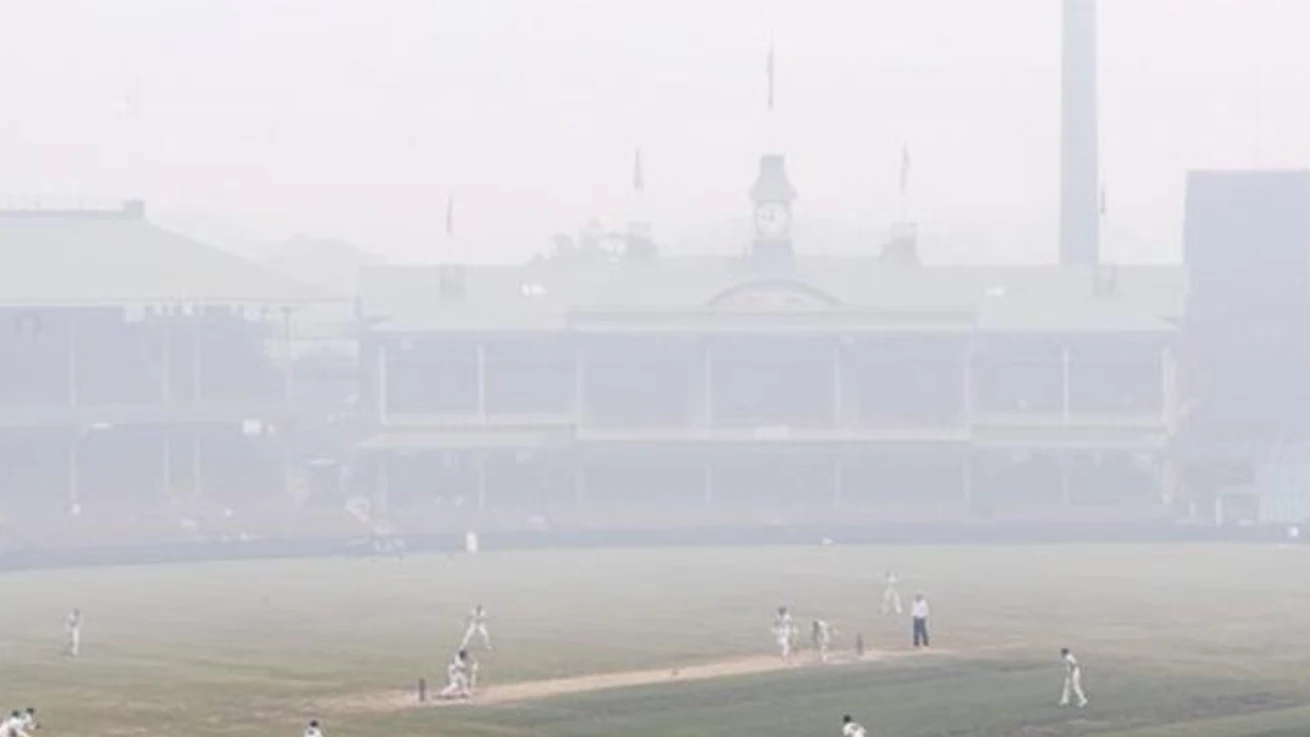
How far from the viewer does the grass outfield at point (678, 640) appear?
63.5m

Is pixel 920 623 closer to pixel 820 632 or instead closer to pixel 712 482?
pixel 820 632

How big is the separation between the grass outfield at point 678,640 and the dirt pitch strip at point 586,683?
1.33ft

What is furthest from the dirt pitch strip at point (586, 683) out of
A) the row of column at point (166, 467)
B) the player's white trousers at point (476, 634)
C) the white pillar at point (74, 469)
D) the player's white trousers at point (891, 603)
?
the row of column at point (166, 467)

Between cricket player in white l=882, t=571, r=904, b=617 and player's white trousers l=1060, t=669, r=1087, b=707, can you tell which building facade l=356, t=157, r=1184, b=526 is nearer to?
cricket player in white l=882, t=571, r=904, b=617

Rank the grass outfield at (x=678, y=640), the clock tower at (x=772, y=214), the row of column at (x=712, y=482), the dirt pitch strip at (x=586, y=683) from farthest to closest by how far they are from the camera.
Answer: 1. the clock tower at (x=772, y=214)
2. the row of column at (x=712, y=482)
3. the dirt pitch strip at (x=586, y=683)
4. the grass outfield at (x=678, y=640)

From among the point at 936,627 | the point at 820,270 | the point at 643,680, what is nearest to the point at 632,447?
the point at 820,270

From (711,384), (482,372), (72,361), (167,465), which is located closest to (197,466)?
(167,465)

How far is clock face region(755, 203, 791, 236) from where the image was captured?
16800cm

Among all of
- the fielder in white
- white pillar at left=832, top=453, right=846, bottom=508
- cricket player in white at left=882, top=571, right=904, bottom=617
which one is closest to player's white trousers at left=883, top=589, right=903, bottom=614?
cricket player in white at left=882, top=571, right=904, bottom=617

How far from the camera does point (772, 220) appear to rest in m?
168

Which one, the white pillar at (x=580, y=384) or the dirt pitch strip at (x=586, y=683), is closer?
the dirt pitch strip at (x=586, y=683)

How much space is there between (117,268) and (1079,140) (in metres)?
64.7

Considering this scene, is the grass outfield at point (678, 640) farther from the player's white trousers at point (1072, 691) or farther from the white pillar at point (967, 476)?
the white pillar at point (967, 476)

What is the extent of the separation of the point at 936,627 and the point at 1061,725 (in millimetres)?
24908
